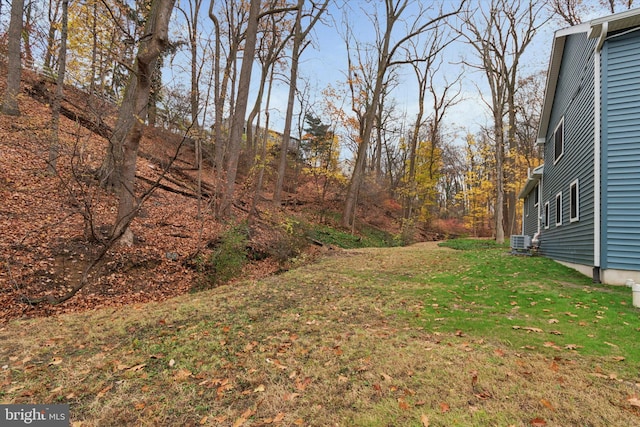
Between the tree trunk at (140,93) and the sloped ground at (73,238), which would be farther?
the tree trunk at (140,93)

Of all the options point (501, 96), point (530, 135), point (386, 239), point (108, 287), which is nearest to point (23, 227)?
point (108, 287)

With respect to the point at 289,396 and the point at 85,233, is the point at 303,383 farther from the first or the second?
the point at 85,233

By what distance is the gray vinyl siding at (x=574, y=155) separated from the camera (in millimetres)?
7121

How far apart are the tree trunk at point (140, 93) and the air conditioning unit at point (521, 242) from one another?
12.5 metres

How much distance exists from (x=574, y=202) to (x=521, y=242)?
4.17 m

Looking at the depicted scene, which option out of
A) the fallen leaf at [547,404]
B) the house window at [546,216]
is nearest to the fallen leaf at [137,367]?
the fallen leaf at [547,404]

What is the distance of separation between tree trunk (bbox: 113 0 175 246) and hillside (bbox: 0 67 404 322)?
489 mm

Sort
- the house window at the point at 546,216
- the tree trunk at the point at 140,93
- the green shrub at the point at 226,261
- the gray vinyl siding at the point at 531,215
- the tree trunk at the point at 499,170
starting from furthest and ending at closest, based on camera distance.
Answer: the tree trunk at the point at 499,170
the gray vinyl siding at the point at 531,215
the house window at the point at 546,216
the green shrub at the point at 226,261
the tree trunk at the point at 140,93

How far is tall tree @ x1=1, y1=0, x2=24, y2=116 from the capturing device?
10.9 meters

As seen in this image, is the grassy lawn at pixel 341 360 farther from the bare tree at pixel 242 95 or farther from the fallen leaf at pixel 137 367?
the bare tree at pixel 242 95

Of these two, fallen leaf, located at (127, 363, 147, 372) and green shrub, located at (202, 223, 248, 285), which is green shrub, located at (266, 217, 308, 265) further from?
fallen leaf, located at (127, 363, 147, 372)

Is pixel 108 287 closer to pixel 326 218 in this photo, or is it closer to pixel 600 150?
pixel 600 150

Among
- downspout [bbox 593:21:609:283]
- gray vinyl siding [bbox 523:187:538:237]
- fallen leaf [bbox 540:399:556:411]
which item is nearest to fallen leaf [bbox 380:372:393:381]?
fallen leaf [bbox 540:399:556:411]

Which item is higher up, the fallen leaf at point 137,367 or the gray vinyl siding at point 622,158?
the gray vinyl siding at point 622,158
